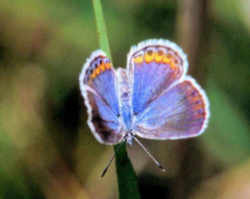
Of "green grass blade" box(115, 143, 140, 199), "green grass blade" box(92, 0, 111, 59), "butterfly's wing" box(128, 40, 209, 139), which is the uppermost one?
"green grass blade" box(92, 0, 111, 59)

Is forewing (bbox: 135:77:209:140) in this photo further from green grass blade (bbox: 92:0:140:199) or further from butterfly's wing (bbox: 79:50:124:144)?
green grass blade (bbox: 92:0:140:199)

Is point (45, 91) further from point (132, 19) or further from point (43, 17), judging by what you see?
point (132, 19)

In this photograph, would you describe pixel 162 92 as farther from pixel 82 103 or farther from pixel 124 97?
pixel 82 103

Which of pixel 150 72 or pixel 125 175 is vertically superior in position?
pixel 150 72

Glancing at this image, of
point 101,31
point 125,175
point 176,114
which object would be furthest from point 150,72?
point 125,175

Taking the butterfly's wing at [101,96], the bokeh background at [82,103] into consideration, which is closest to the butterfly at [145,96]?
the butterfly's wing at [101,96]

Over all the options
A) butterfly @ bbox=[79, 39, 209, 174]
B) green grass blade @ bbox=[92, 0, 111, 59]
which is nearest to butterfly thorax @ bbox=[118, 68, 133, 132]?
butterfly @ bbox=[79, 39, 209, 174]
